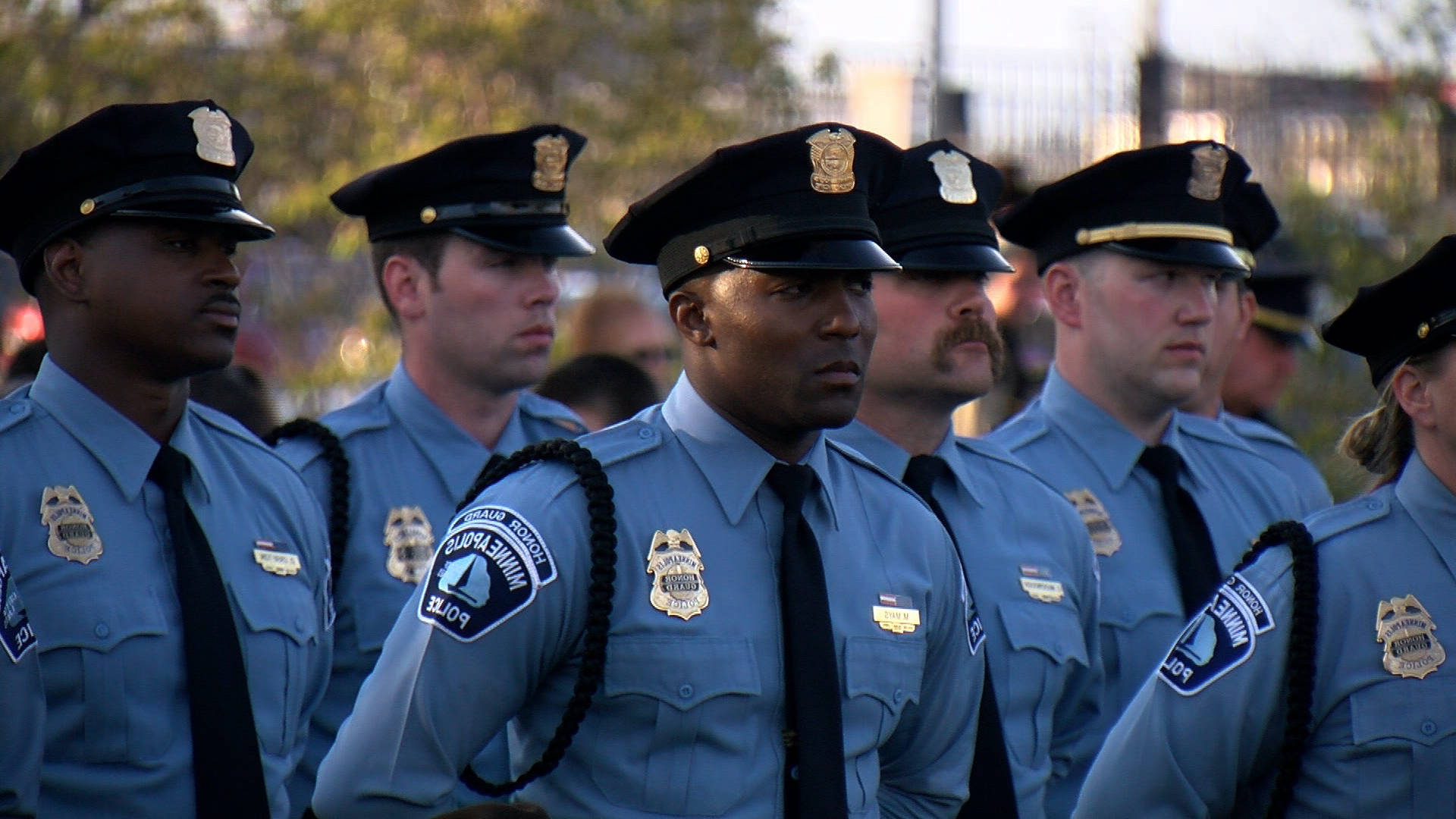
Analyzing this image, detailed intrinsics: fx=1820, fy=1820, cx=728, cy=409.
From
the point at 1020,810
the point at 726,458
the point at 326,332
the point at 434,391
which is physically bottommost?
the point at 326,332

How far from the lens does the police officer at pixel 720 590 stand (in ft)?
9.97

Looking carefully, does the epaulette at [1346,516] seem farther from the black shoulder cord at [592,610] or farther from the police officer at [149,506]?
the police officer at [149,506]

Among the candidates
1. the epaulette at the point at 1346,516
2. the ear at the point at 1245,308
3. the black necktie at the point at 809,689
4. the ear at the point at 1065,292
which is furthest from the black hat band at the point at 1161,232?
the black necktie at the point at 809,689

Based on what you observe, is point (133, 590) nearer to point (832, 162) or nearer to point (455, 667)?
point (455, 667)

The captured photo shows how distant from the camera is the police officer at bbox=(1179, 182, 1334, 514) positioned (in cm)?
525

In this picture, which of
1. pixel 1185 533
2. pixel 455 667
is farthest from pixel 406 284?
pixel 455 667

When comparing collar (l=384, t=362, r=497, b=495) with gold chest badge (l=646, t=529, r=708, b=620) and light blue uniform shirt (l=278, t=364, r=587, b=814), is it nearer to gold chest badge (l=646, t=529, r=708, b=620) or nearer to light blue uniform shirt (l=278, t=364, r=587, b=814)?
light blue uniform shirt (l=278, t=364, r=587, b=814)

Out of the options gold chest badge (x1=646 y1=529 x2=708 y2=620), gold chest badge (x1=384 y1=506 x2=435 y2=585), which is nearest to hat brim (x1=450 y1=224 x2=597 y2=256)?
gold chest badge (x1=384 y1=506 x2=435 y2=585)

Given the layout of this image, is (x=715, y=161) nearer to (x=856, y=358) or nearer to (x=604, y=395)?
(x=856, y=358)

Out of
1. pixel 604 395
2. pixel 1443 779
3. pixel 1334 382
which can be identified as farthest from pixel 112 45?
pixel 1443 779

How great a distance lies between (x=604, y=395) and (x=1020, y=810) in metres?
2.76

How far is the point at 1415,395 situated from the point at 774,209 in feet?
4.44

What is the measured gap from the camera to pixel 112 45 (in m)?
10.1

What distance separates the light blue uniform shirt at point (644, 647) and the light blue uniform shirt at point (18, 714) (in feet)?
1.77
